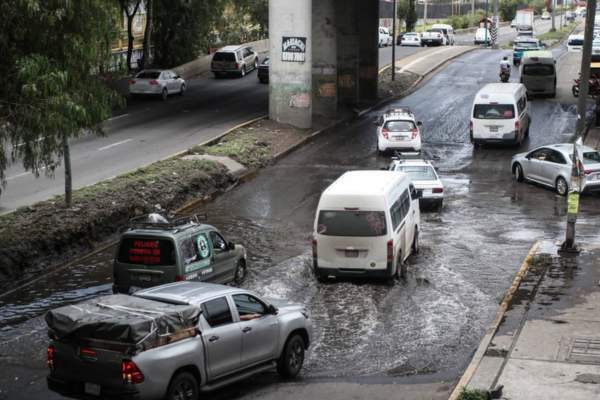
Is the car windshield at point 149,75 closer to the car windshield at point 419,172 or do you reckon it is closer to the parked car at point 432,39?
the car windshield at point 419,172

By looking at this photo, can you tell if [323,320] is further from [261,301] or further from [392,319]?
[261,301]

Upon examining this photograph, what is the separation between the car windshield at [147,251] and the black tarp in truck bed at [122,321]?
5.35m

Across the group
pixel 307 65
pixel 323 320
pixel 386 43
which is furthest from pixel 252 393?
pixel 386 43

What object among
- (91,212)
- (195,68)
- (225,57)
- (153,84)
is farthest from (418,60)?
(91,212)

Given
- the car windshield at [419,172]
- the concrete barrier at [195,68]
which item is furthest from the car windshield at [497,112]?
the concrete barrier at [195,68]

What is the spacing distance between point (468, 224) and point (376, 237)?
26.1ft

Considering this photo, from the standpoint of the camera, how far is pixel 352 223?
2123 cm

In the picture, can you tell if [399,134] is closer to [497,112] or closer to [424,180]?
[497,112]

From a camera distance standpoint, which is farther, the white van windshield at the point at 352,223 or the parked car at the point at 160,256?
the white van windshield at the point at 352,223

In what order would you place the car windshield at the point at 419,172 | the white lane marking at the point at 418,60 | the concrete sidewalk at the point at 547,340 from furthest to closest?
the white lane marking at the point at 418,60 < the car windshield at the point at 419,172 < the concrete sidewalk at the point at 547,340

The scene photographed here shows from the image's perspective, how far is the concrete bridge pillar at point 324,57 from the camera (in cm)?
4809

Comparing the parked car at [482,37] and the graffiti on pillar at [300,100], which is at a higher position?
the graffiti on pillar at [300,100]

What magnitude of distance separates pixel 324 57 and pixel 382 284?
2784 centimetres

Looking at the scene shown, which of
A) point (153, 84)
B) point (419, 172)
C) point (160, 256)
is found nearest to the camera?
point (160, 256)
